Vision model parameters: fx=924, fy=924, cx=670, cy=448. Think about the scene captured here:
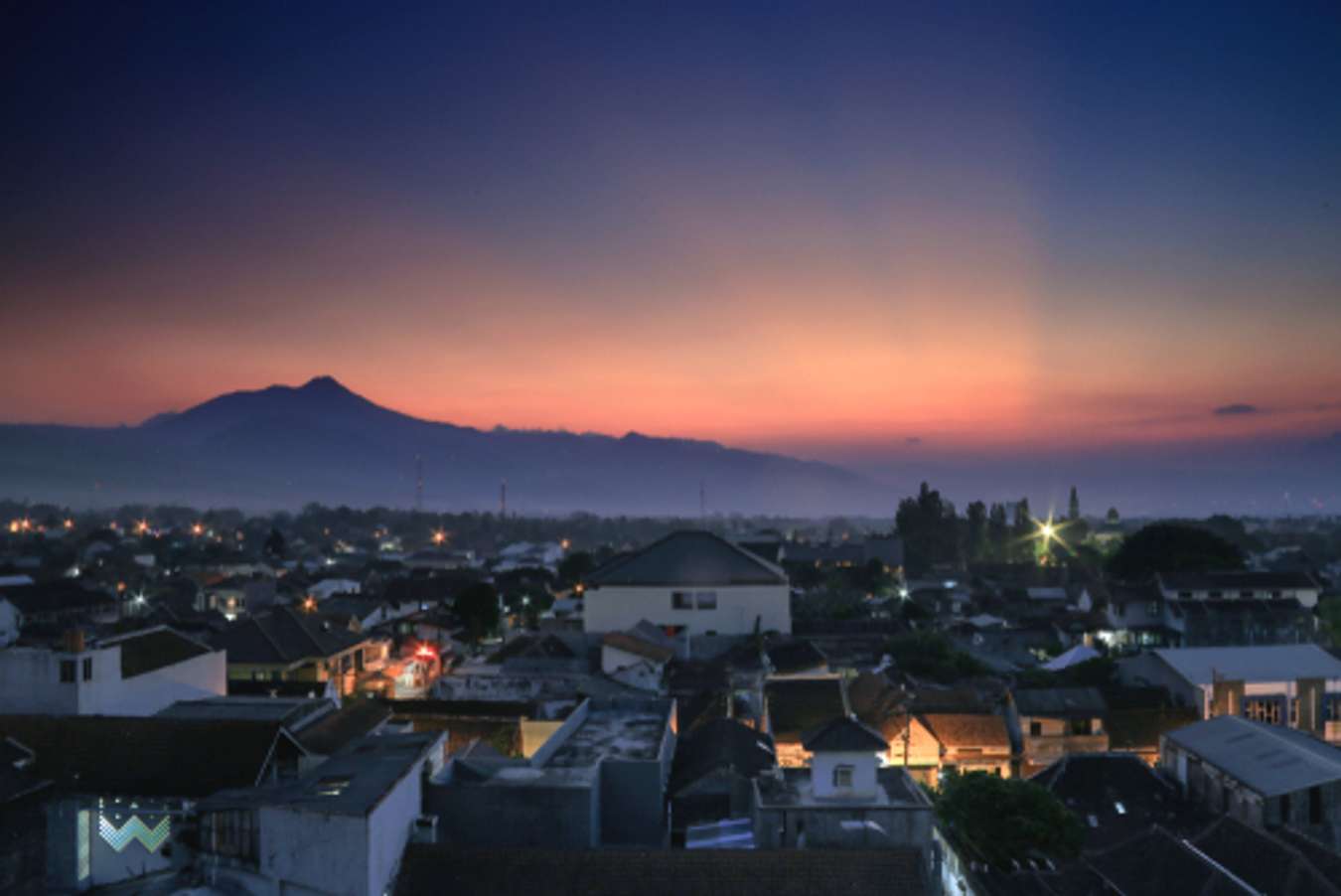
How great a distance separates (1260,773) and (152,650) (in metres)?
21.2

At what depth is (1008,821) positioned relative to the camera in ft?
52.2

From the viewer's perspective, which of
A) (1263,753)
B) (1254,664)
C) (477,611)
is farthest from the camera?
(477,611)

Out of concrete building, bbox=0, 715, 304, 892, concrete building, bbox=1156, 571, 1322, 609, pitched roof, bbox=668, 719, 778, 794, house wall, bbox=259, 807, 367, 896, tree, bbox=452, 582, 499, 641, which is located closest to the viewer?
house wall, bbox=259, 807, 367, 896

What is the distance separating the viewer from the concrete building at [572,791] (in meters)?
12.5

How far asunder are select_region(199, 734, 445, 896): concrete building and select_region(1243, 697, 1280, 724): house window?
22174 mm

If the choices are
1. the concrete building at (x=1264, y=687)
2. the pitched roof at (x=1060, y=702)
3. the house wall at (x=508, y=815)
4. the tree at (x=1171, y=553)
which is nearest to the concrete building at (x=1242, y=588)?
the tree at (x=1171, y=553)

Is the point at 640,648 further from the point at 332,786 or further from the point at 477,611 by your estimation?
the point at 332,786

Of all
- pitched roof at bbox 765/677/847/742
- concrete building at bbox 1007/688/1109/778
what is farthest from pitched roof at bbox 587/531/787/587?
concrete building at bbox 1007/688/1109/778

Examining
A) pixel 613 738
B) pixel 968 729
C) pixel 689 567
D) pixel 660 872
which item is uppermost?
pixel 689 567

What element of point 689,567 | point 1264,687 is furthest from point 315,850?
point 689,567

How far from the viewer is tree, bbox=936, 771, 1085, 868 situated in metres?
15.8

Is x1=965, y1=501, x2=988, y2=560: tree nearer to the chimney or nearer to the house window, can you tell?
the house window

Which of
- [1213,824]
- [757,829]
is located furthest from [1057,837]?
[757,829]

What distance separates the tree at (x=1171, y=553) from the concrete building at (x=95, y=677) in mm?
44421
